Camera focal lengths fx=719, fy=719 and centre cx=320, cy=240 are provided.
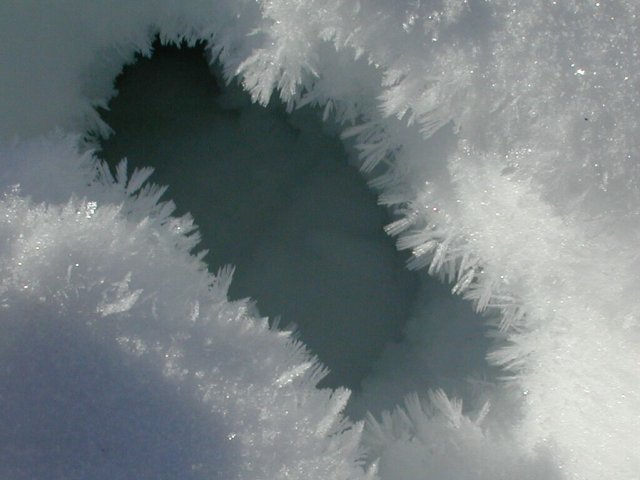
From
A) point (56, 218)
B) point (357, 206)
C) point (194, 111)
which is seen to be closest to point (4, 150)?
point (56, 218)

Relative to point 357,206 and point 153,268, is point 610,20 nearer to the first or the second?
point 357,206

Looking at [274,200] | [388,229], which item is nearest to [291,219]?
[274,200]

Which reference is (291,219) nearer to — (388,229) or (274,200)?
(274,200)

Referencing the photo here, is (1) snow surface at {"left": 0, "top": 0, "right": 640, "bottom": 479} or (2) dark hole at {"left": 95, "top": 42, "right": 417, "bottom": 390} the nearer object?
(1) snow surface at {"left": 0, "top": 0, "right": 640, "bottom": 479}

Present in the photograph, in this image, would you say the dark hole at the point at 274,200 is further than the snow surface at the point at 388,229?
Yes
